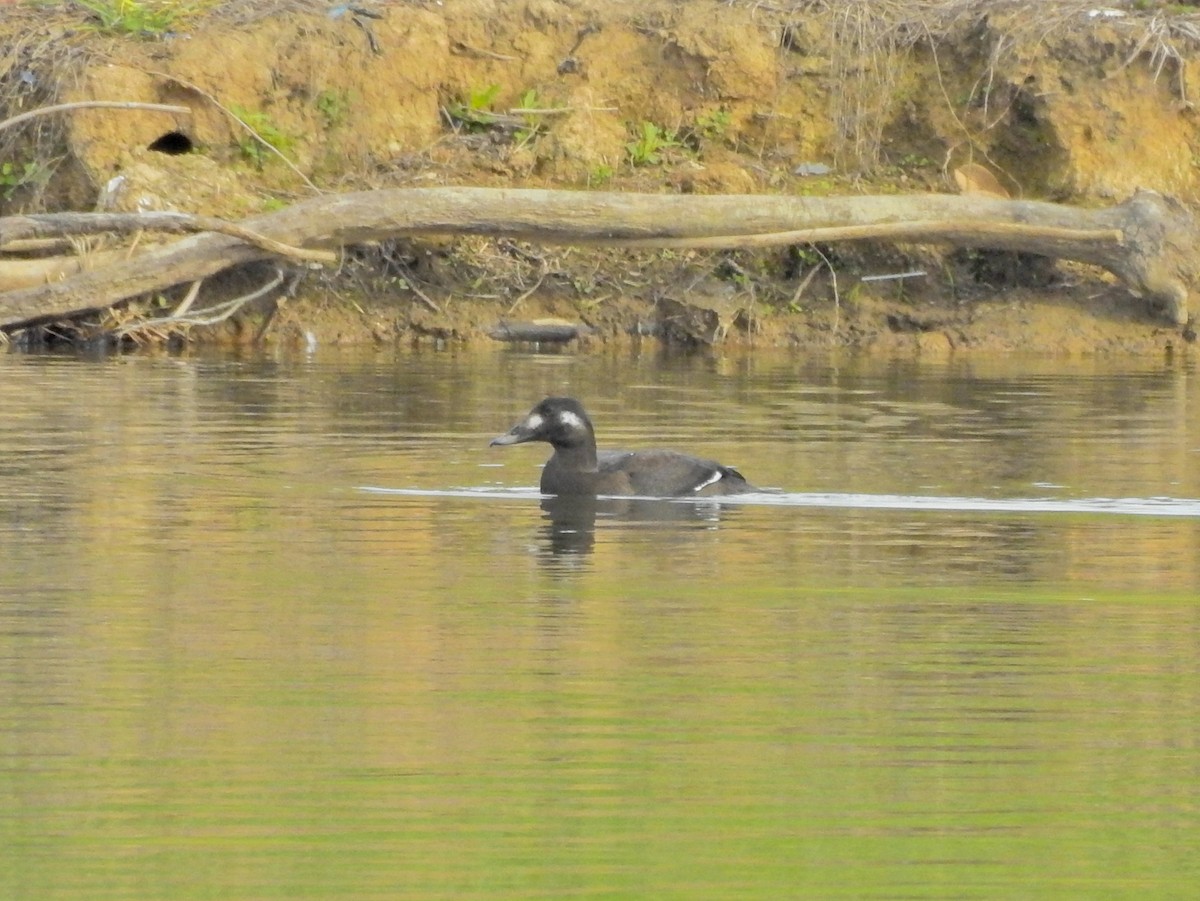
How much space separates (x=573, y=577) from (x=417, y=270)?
15.0 meters

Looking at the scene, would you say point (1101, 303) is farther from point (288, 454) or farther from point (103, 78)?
point (288, 454)

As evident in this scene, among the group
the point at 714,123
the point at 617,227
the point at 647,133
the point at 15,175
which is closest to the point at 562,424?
the point at 617,227

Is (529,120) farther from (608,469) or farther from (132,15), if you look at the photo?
(608,469)

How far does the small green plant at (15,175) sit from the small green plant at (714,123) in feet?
20.8

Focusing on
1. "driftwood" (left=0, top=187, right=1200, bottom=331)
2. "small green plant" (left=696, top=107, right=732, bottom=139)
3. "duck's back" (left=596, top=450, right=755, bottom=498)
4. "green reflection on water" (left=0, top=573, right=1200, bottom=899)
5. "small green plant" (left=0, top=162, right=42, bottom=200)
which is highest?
"small green plant" (left=696, top=107, right=732, bottom=139)

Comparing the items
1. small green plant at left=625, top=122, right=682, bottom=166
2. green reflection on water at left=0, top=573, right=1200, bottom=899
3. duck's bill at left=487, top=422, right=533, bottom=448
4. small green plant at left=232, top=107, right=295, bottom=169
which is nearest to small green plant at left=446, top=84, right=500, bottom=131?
small green plant at left=625, top=122, right=682, bottom=166

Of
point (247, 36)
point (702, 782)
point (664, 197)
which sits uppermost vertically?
point (247, 36)

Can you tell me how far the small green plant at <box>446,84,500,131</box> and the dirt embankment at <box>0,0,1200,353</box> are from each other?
0.04m

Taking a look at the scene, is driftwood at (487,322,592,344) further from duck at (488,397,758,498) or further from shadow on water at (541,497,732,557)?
shadow on water at (541,497,732,557)

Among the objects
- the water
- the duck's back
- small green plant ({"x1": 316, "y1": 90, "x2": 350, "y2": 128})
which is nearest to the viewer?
the water

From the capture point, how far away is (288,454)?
14.3 m

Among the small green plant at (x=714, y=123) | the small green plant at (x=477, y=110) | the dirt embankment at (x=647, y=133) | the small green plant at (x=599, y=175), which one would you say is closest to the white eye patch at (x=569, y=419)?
the dirt embankment at (x=647, y=133)

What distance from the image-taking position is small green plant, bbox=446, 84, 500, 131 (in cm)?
2594

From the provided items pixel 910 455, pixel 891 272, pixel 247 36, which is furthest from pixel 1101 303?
pixel 910 455
